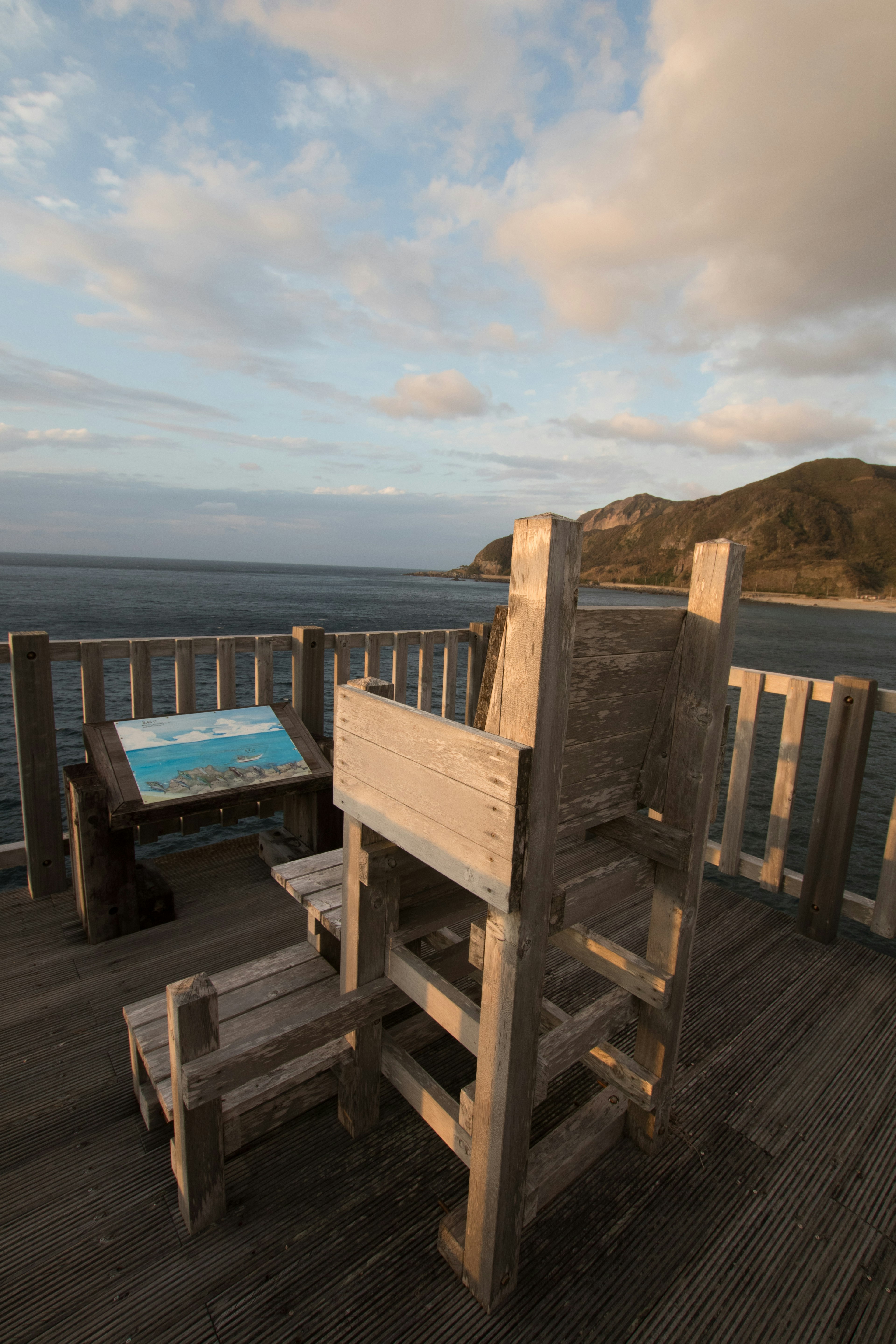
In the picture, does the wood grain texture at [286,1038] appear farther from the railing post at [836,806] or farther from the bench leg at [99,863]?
the railing post at [836,806]

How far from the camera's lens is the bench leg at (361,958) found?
7.34ft

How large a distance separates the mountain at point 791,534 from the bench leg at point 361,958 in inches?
3678

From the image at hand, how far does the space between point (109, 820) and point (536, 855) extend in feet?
9.86

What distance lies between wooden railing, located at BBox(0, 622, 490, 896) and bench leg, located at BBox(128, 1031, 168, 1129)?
5.43 ft

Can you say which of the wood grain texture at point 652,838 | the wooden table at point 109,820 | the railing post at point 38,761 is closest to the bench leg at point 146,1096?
the wooden table at point 109,820

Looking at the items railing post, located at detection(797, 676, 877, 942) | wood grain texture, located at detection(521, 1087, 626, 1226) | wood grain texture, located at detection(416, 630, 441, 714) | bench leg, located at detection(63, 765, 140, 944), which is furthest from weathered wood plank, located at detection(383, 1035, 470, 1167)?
wood grain texture, located at detection(416, 630, 441, 714)

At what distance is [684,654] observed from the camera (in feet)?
6.72

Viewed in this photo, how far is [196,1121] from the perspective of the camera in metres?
1.95

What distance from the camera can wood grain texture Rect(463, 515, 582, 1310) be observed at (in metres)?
1.43

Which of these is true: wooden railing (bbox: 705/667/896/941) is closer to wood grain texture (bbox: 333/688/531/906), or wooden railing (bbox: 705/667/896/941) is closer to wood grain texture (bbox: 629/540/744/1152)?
wood grain texture (bbox: 629/540/744/1152)

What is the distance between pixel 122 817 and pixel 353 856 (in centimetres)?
205

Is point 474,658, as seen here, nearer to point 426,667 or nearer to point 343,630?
point 426,667

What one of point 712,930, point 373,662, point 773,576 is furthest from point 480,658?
point 773,576

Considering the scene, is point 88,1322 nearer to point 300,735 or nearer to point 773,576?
point 300,735
